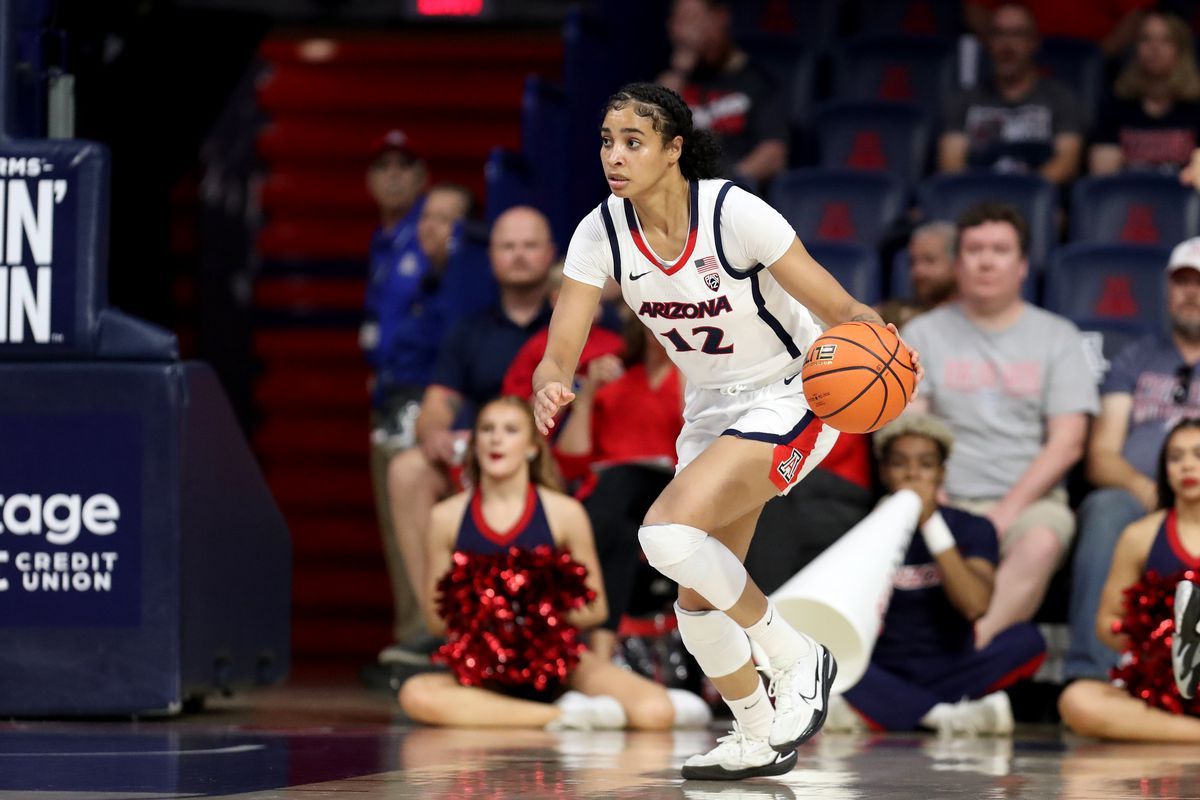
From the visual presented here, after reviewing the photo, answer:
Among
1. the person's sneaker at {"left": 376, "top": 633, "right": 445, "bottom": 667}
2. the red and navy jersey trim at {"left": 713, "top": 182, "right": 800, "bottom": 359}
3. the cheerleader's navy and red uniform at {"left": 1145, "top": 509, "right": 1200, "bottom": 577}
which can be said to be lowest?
the person's sneaker at {"left": 376, "top": 633, "right": 445, "bottom": 667}

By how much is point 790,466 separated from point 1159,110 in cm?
542

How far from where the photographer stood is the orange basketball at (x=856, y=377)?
5.15m

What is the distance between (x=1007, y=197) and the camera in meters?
9.55

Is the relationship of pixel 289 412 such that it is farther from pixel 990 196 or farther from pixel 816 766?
pixel 816 766

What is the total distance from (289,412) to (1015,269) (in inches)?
210

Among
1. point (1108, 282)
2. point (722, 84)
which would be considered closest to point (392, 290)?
point (722, 84)

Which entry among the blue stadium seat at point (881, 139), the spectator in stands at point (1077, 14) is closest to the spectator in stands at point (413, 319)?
the blue stadium seat at point (881, 139)

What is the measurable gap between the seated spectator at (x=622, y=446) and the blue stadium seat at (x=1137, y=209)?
8.55 feet

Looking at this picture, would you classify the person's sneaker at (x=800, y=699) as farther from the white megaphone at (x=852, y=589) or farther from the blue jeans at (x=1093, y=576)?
the blue jeans at (x=1093, y=576)

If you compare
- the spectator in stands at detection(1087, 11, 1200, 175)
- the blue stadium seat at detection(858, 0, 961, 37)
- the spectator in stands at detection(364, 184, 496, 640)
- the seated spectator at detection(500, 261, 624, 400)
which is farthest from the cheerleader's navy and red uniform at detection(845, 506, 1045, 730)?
the blue stadium seat at detection(858, 0, 961, 37)

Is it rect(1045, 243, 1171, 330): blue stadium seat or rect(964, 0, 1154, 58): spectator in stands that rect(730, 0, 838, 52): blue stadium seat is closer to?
rect(964, 0, 1154, 58): spectator in stands

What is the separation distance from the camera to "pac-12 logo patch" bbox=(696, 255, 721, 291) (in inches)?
215

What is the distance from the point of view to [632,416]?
8.23m

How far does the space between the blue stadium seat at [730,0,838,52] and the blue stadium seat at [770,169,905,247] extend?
193 centimetres
